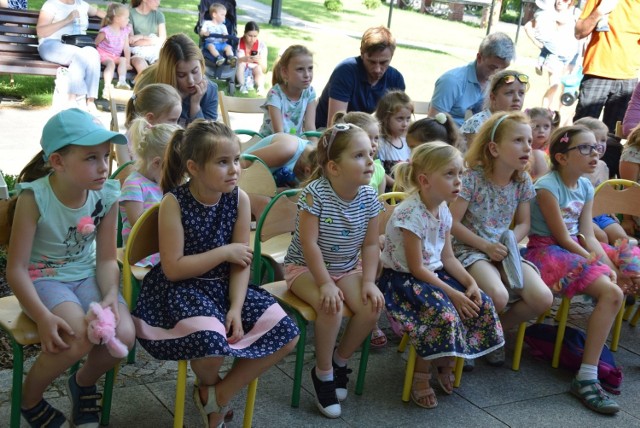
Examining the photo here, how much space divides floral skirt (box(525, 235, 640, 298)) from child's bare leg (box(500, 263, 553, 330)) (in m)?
0.12

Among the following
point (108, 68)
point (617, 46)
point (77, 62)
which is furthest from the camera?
point (108, 68)

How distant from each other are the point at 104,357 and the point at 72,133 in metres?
0.83

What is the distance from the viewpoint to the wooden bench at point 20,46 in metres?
8.27

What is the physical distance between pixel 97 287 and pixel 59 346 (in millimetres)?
348


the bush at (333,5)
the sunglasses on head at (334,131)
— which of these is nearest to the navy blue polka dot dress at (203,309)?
the sunglasses on head at (334,131)

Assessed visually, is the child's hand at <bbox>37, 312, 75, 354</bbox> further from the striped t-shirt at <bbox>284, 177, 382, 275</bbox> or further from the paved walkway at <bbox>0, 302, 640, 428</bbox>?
the striped t-shirt at <bbox>284, 177, 382, 275</bbox>

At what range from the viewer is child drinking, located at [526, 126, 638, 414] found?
3775 millimetres

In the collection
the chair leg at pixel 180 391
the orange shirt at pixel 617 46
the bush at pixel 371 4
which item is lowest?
the chair leg at pixel 180 391

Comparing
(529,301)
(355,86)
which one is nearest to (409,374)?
(529,301)

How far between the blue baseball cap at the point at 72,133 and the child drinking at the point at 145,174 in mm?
739

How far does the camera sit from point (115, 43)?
8.88 metres

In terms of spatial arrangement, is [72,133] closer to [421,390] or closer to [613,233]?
[421,390]

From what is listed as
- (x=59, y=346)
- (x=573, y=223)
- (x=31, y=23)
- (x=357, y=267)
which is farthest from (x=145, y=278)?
(x=31, y=23)

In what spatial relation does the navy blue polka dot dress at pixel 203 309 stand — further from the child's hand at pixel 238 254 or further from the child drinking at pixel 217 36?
the child drinking at pixel 217 36
